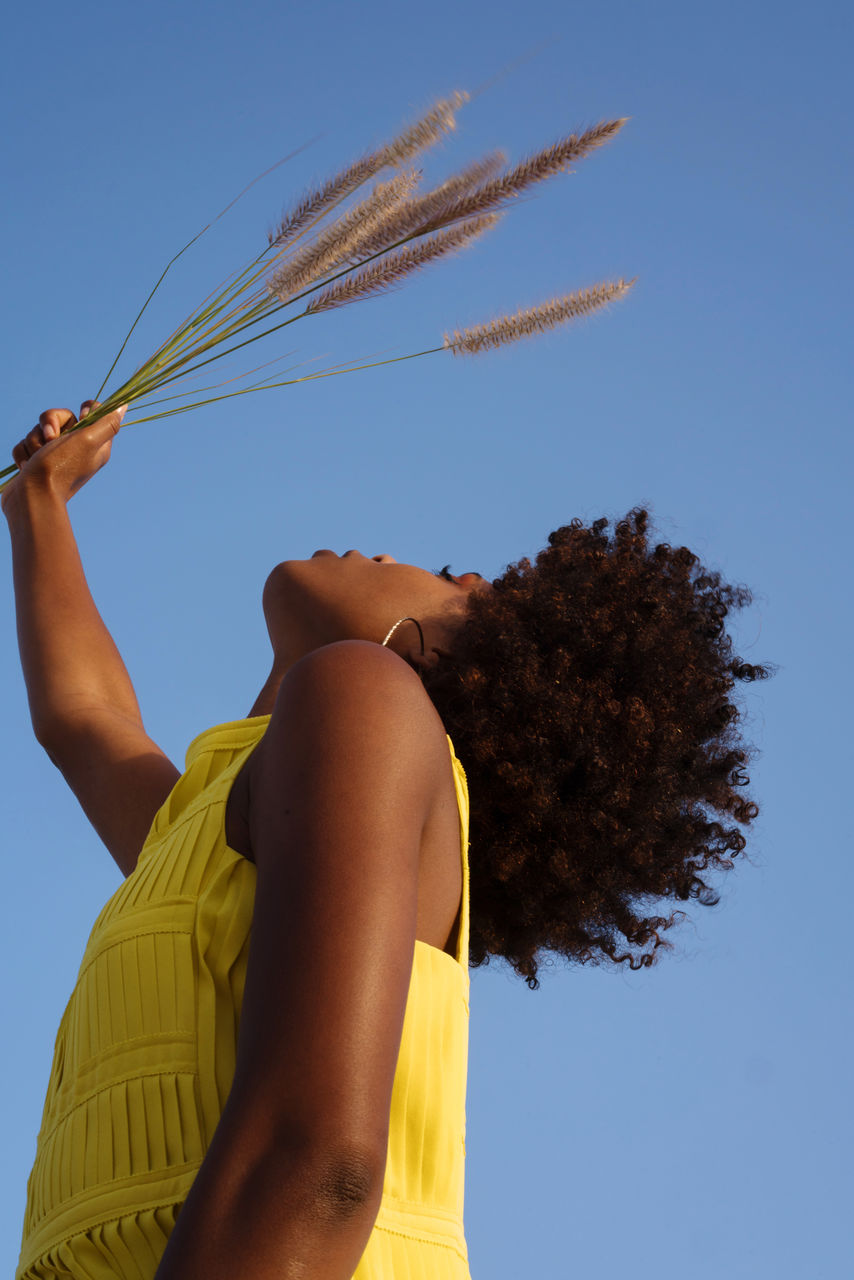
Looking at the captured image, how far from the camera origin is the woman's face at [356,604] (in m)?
2.40

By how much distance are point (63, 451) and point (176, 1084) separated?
1871 millimetres

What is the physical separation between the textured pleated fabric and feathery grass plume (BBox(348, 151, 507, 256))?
147cm

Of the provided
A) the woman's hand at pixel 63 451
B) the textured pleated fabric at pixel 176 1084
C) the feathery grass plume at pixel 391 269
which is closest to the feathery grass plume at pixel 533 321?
the feathery grass plume at pixel 391 269

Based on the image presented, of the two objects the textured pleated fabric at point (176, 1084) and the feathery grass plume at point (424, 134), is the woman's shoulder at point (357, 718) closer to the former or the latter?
the textured pleated fabric at point (176, 1084)

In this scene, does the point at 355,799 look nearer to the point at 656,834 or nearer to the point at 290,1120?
the point at 290,1120

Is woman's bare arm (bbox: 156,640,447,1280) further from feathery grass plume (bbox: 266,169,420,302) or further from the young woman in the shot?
feathery grass plume (bbox: 266,169,420,302)

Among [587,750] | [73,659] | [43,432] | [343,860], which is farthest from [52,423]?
[343,860]

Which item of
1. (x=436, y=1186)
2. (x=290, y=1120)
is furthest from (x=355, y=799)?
(x=436, y=1186)

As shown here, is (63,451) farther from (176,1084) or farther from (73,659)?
(176,1084)

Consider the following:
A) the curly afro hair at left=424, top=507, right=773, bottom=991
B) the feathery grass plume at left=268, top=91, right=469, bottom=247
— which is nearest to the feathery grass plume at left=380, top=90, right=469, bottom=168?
the feathery grass plume at left=268, top=91, right=469, bottom=247

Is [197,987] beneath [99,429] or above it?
beneath

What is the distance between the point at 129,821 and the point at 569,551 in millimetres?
1143

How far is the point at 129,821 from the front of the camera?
248 centimetres

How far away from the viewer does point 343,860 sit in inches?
50.9
